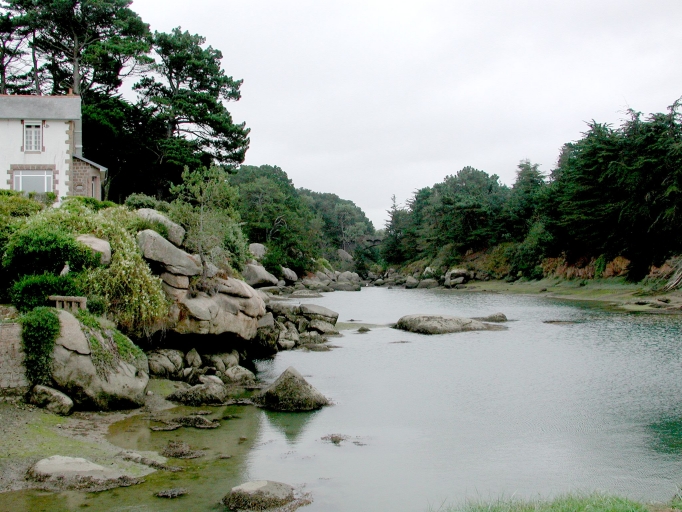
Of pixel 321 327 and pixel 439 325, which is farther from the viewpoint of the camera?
pixel 439 325

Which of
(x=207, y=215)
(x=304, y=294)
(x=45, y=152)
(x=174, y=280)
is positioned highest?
(x=45, y=152)

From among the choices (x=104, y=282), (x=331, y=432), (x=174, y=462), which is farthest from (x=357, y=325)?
(x=174, y=462)

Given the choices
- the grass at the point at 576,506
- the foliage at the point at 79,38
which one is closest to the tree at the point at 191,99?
the foliage at the point at 79,38

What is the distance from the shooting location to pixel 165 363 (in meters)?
22.4

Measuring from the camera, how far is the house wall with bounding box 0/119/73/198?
36.3 m

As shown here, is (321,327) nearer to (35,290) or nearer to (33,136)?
(35,290)

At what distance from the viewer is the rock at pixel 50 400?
50.7 ft

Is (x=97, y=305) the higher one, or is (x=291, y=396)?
(x=97, y=305)

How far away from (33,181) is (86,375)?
2460cm

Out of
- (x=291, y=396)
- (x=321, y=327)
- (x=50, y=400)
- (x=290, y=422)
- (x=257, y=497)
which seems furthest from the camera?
(x=321, y=327)

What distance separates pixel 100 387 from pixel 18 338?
2.48 meters

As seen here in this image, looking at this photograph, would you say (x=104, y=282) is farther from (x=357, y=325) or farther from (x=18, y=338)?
(x=357, y=325)

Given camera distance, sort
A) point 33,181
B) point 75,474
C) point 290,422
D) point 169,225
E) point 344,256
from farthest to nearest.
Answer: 1. point 344,256
2. point 33,181
3. point 169,225
4. point 290,422
5. point 75,474

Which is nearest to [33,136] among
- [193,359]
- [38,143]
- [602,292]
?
[38,143]
